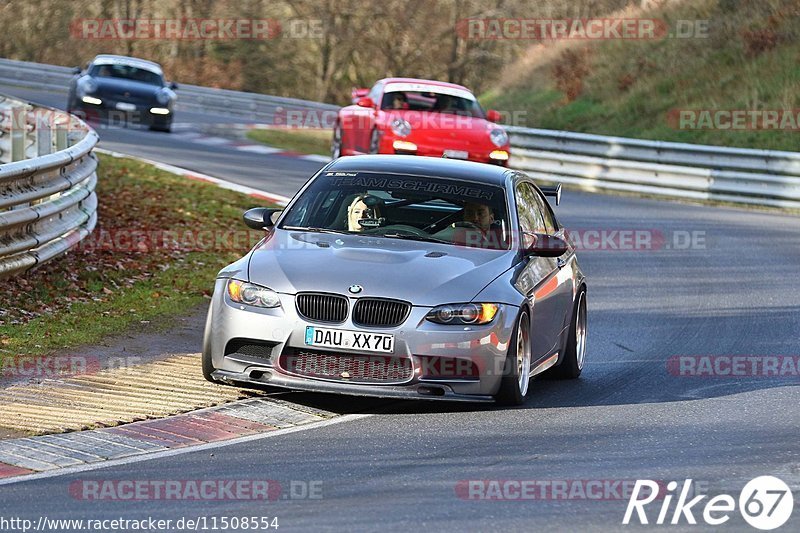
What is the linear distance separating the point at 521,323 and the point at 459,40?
49.0m

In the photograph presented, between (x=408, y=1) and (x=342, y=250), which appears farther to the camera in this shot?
(x=408, y=1)

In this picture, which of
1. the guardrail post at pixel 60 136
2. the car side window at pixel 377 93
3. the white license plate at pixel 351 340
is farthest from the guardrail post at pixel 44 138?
the white license plate at pixel 351 340

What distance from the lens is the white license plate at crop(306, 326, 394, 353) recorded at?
8.53 metres

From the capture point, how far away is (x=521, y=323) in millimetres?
9148

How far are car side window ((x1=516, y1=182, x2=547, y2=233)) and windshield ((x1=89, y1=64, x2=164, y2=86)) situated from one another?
2127 cm

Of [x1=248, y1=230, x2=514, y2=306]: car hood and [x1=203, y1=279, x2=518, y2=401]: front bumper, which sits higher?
[x1=248, y1=230, x2=514, y2=306]: car hood

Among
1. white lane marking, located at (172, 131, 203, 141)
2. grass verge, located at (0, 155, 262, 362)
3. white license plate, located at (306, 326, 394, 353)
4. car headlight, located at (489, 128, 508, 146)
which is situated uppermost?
white license plate, located at (306, 326, 394, 353)

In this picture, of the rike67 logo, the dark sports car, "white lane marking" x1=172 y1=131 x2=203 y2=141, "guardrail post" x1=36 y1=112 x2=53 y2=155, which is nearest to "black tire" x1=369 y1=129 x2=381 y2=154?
"guardrail post" x1=36 y1=112 x2=53 y2=155

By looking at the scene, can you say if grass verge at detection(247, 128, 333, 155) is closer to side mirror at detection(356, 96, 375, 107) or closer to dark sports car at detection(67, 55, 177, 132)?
dark sports car at detection(67, 55, 177, 132)

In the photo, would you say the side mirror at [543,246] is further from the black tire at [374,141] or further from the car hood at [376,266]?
the black tire at [374,141]

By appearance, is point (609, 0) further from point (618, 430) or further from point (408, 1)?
point (618, 430)

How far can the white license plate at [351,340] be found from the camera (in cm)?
853

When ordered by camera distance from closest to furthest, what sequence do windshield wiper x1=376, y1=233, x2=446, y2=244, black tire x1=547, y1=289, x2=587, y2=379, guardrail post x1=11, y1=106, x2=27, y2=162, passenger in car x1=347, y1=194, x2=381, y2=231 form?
1. windshield wiper x1=376, y1=233, x2=446, y2=244
2. passenger in car x1=347, y1=194, x2=381, y2=231
3. black tire x1=547, y1=289, x2=587, y2=379
4. guardrail post x1=11, y1=106, x2=27, y2=162

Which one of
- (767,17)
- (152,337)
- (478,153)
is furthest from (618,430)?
(767,17)
